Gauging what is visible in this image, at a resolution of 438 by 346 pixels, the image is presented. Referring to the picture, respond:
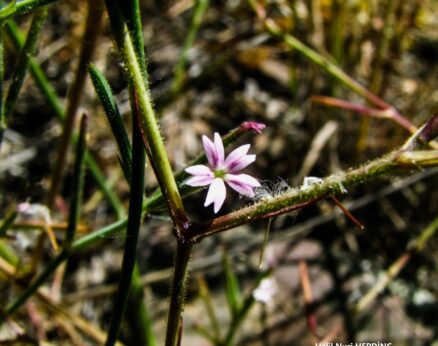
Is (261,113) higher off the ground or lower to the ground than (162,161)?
higher

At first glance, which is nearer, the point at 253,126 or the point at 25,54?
the point at 253,126

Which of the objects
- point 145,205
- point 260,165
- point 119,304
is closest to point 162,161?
point 145,205

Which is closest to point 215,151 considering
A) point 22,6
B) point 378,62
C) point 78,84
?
point 22,6

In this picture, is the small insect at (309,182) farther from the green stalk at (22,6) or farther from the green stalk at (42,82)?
the green stalk at (42,82)

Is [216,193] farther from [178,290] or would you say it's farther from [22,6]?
[22,6]

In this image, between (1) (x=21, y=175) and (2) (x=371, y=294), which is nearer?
(2) (x=371, y=294)

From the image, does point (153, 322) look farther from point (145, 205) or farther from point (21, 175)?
point (145, 205)

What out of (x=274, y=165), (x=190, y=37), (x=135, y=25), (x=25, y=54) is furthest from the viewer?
(x=274, y=165)
